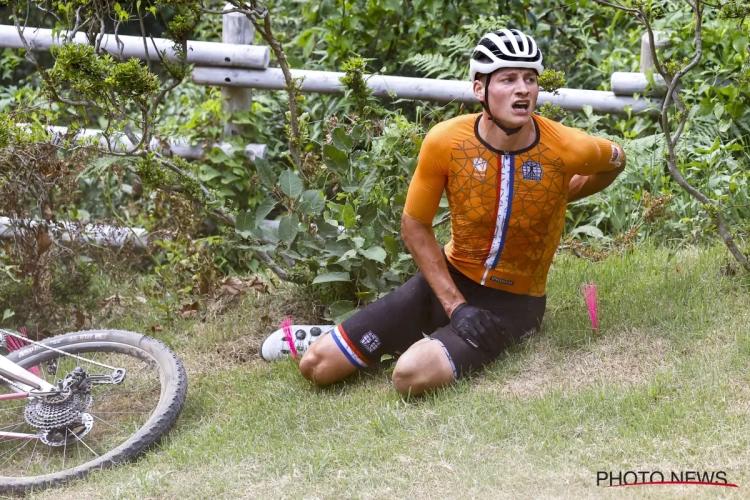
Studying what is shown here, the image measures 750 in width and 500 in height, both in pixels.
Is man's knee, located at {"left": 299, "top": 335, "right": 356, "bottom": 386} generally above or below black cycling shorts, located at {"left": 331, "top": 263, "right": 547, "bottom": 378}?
below

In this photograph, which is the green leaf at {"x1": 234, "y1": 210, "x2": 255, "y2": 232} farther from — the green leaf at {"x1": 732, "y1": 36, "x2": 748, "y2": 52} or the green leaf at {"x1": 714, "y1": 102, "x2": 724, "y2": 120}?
the green leaf at {"x1": 732, "y1": 36, "x2": 748, "y2": 52}

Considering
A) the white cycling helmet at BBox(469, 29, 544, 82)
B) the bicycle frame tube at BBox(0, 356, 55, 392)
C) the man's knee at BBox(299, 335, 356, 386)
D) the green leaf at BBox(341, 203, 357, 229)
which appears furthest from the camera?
the green leaf at BBox(341, 203, 357, 229)

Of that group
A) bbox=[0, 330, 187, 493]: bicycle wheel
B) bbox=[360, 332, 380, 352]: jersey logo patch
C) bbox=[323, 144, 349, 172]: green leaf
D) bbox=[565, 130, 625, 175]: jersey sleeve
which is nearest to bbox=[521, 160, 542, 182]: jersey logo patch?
bbox=[565, 130, 625, 175]: jersey sleeve

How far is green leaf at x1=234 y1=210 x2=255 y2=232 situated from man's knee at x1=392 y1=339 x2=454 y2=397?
1244 mm

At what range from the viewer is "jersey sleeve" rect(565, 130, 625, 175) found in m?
4.23

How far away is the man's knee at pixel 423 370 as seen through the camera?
4219mm

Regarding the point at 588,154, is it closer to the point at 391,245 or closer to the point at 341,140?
the point at 391,245

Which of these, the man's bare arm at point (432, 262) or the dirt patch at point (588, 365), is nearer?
the dirt patch at point (588, 365)

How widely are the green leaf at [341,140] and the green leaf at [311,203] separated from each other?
0.95 ft

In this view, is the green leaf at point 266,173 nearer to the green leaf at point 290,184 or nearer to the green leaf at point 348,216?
the green leaf at point 290,184

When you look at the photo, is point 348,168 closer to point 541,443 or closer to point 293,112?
point 293,112

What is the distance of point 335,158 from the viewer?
503 cm

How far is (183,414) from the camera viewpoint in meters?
4.56

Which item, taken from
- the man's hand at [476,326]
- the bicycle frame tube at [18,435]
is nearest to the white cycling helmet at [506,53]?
the man's hand at [476,326]
